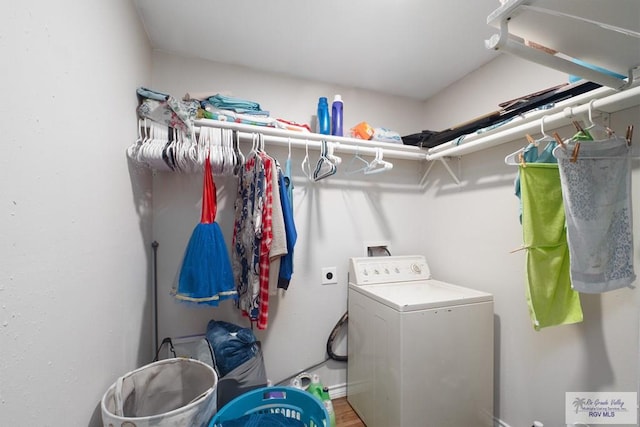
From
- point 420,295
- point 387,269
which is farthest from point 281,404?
point 387,269

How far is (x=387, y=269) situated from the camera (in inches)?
72.9

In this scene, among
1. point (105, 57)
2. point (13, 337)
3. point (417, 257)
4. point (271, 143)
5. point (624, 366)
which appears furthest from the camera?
point (417, 257)

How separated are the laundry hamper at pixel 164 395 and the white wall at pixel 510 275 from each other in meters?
1.63

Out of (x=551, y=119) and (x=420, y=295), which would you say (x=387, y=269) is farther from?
(x=551, y=119)

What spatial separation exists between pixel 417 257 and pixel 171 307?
175 centimetres

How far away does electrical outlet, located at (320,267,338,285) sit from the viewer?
1861 mm

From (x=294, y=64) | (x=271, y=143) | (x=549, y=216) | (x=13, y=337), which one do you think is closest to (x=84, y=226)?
(x=13, y=337)

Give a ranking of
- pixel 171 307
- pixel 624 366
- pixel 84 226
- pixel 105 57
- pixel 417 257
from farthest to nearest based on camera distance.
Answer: pixel 417 257
pixel 171 307
pixel 624 366
pixel 105 57
pixel 84 226

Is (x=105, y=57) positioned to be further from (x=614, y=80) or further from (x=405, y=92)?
(x=405, y=92)

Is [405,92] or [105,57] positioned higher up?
[405,92]

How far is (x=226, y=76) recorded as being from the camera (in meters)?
1.70

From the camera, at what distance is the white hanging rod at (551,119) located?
935 mm

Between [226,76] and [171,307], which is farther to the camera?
[226,76]

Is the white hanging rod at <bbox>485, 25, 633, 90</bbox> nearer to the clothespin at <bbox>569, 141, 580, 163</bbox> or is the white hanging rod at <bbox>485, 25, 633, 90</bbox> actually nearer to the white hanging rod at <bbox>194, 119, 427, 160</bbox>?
the clothespin at <bbox>569, 141, 580, 163</bbox>
